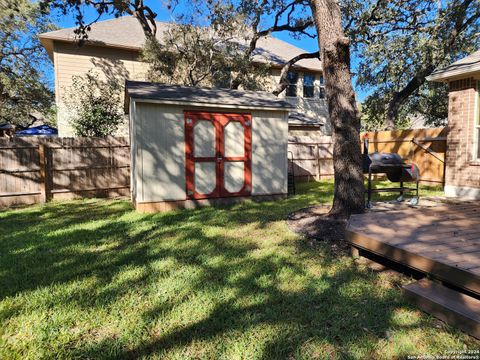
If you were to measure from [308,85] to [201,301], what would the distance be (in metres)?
18.6

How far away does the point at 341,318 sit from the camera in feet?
8.61

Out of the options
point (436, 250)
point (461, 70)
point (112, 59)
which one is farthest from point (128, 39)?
point (436, 250)

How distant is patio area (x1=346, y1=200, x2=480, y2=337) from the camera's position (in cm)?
244

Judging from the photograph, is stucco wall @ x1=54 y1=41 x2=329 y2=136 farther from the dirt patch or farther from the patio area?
the patio area

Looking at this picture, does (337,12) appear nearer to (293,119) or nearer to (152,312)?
(152,312)

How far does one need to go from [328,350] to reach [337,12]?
5.40 m

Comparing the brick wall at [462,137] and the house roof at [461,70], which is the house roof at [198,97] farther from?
the brick wall at [462,137]

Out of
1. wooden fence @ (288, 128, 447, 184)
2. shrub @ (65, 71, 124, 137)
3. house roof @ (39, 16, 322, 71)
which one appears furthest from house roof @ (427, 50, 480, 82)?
shrub @ (65, 71, 124, 137)

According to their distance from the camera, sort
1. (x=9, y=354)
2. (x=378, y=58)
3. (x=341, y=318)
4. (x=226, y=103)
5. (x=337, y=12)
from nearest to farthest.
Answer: (x=9, y=354) → (x=341, y=318) → (x=337, y=12) → (x=226, y=103) → (x=378, y=58)

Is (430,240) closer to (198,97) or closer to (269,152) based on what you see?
(269,152)

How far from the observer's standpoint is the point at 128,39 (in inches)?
600

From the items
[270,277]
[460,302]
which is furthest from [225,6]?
[460,302]

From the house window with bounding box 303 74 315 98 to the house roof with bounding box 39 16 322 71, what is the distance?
0.72 m

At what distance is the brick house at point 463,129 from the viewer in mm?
7875
